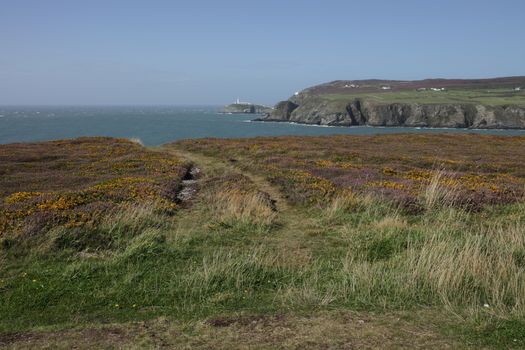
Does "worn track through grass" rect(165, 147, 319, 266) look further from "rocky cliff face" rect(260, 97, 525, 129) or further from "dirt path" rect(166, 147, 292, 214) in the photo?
"rocky cliff face" rect(260, 97, 525, 129)

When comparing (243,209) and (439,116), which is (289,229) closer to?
(243,209)

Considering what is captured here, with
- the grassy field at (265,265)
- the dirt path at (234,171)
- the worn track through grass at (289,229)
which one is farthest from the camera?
the dirt path at (234,171)

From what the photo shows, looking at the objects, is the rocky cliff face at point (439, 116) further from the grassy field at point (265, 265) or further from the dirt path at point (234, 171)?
the grassy field at point (265, 265)

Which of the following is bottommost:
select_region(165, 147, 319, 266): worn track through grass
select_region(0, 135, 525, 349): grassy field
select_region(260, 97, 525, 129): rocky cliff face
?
select_region(165, 147, 319, 266): worn track through grass

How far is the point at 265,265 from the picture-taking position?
1136 cm

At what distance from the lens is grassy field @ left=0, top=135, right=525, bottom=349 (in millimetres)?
7984

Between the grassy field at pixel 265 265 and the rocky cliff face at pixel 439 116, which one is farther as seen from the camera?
the rocky cliff face at pixel 439 116

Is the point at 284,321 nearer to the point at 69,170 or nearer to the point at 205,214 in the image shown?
the point at 205,214

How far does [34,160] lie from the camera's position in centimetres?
3169

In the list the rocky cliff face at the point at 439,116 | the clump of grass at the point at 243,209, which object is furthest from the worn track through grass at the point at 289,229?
the rocky cliff face at the point at 439,116

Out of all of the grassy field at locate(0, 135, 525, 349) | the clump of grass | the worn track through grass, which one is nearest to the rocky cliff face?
the grassy field at locate(0, 135, 525, 349)

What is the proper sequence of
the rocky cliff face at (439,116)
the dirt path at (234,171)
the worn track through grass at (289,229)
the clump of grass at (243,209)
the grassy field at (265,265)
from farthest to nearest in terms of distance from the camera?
the rocky cliff face at (439,116), the dirt path at (234,171), the clump of grass at (243,209), the worn track through grass at (289,229), the grassy field at (265,265)

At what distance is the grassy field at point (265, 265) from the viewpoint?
26.2 ft

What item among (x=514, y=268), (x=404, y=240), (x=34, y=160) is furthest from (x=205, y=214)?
(x=34, y=160)
